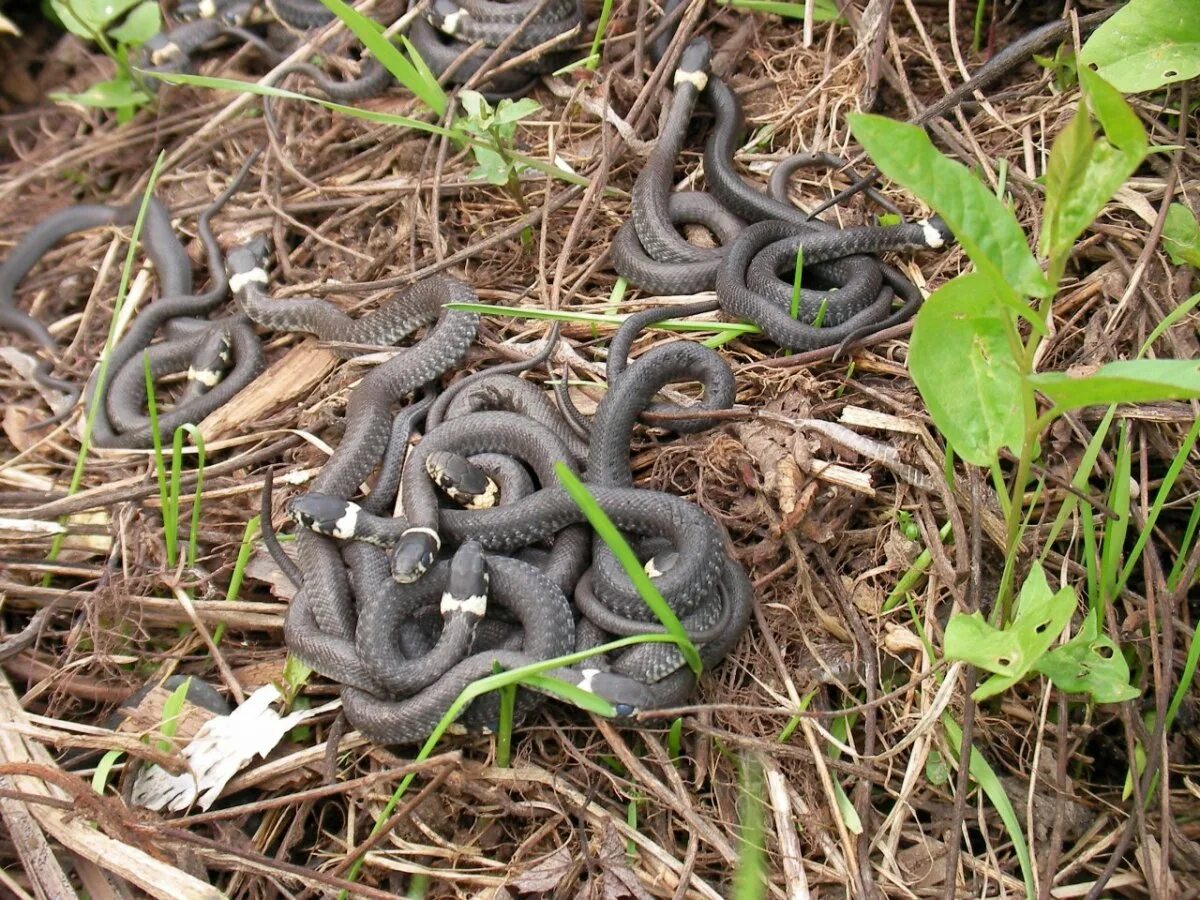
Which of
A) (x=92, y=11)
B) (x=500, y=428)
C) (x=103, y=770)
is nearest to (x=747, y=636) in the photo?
(x=500, y=428)

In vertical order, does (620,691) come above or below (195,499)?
below

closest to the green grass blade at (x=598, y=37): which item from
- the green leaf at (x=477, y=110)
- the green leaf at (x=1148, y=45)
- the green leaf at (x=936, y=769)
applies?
the green leaf at (x=477, y=110)

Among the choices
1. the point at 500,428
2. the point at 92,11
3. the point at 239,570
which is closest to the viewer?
the point at 239,570

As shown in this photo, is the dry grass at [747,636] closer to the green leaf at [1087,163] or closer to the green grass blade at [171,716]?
the green grass blade at [171,716]

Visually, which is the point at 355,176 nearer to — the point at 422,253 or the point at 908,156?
the point at 422,253

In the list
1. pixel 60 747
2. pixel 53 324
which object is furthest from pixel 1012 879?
pixel 53 324

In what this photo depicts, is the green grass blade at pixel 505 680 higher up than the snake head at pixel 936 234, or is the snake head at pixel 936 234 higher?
the green grass blade at pixel 505 680

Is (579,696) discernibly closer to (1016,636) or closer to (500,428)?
(1016,636)
